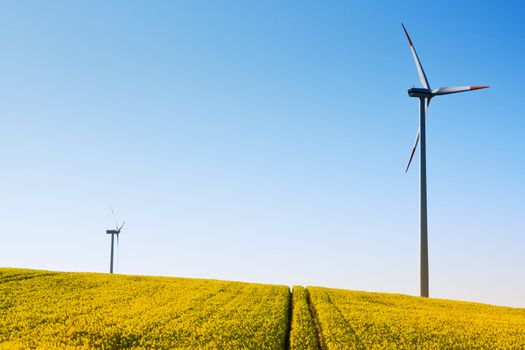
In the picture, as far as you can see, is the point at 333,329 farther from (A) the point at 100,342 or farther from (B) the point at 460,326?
(A) the point at 100,342

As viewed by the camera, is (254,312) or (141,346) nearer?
(141,346)

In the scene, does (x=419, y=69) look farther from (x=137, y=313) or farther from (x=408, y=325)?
(x=137, y=313)

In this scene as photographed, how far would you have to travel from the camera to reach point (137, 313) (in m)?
36.2

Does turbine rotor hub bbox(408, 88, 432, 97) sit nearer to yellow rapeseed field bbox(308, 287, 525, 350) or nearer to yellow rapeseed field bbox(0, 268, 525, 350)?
yellow rapeseed field bbox(0, 268, 525, 350)

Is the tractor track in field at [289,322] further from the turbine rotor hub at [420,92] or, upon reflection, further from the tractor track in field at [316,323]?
the turbine rotor hub at [420,92]

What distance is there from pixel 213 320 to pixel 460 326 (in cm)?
A: 1685

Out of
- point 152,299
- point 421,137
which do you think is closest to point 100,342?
point 152,299

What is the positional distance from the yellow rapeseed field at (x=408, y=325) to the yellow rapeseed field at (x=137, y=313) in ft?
11.0

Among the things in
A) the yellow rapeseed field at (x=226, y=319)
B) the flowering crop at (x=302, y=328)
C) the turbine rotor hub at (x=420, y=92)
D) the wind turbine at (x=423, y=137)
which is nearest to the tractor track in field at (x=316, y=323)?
the yellow rapeseed field at (x=226, y=319)

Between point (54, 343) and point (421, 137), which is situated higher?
point (421, 137)

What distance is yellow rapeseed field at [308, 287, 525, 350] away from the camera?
1215 inches

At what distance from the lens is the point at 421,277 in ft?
202

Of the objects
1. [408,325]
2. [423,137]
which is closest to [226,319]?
[408,325]

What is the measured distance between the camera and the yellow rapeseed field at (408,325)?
101ft
